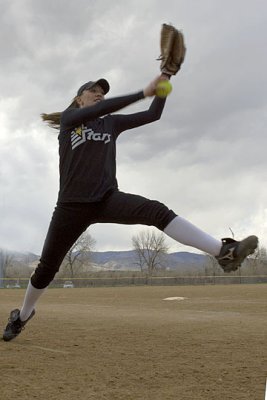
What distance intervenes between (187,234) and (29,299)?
191 cm

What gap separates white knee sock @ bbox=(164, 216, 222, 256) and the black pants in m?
0.05

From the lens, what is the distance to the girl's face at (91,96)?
4.18 meters

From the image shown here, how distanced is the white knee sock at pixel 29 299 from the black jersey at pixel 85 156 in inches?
44.8

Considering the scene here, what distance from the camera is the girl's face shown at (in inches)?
165

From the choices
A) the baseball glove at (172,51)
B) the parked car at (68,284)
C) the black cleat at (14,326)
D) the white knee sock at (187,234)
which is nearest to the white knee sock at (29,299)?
the black cleat at (14,326)

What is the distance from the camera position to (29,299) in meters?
4.72

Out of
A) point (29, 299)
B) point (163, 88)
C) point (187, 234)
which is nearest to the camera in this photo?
point (163, 88)

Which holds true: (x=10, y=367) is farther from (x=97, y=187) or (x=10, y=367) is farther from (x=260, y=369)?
(x=260, y=369)

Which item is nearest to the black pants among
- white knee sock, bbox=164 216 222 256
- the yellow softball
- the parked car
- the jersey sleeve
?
white knee sock, bbox=164 216 222 256

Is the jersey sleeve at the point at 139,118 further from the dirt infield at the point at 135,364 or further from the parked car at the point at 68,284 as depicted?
the parked car at the point at 68,284

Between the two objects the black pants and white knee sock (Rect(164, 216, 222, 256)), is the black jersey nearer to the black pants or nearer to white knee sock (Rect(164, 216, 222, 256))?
the black pants

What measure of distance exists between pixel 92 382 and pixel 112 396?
1.20 feet

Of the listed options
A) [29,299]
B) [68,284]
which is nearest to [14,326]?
[29,299]

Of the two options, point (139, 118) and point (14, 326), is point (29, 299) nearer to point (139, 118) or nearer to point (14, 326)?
point (14, 326)
